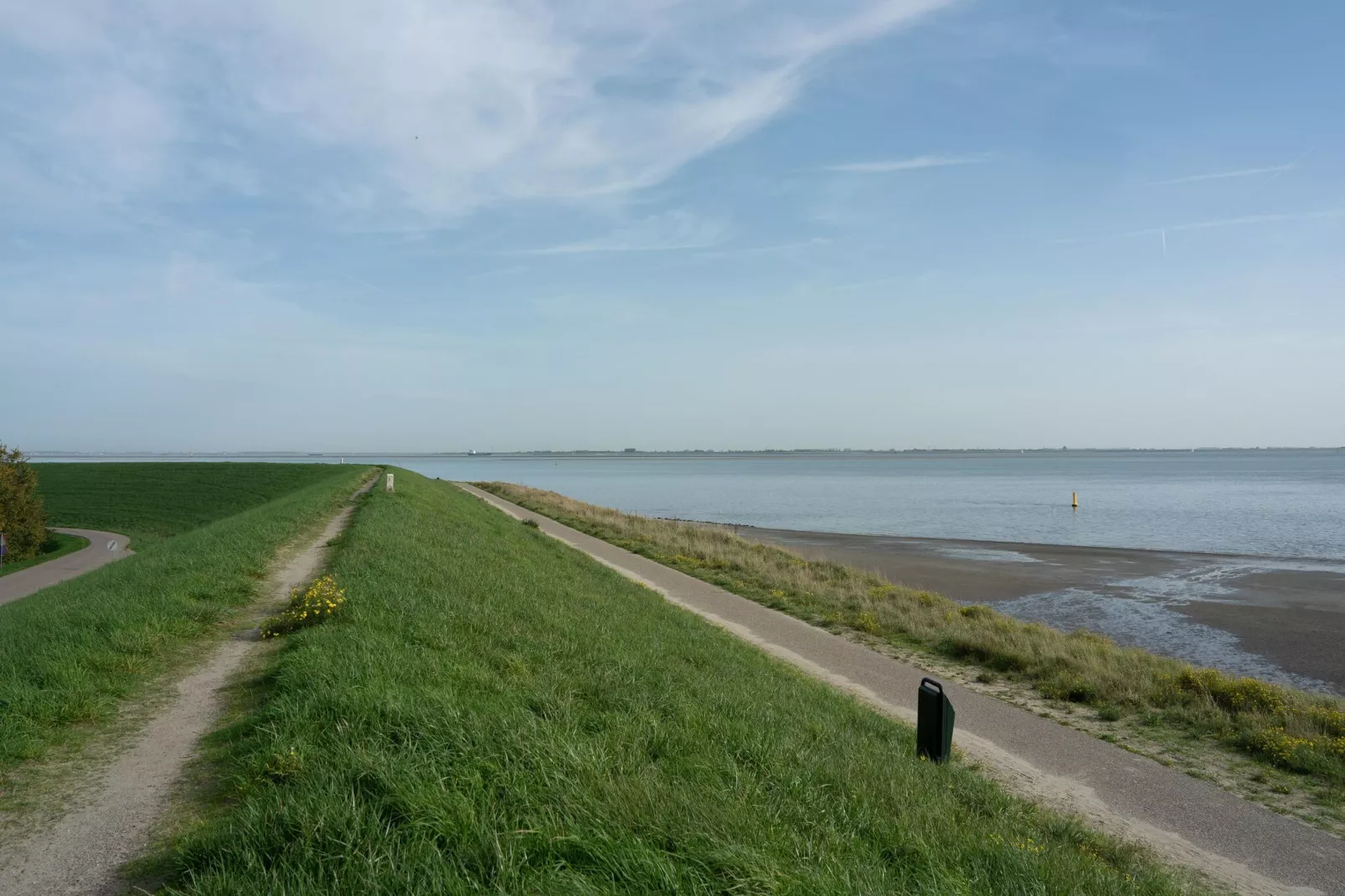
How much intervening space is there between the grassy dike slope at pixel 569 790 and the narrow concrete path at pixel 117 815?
31cm

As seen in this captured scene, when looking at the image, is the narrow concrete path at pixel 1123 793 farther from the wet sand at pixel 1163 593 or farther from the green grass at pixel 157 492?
the green grass at pixel 157 492

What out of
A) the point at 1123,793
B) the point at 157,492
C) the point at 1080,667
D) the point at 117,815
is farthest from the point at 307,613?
the point at 157,492

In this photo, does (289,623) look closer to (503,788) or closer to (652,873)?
(503,788)

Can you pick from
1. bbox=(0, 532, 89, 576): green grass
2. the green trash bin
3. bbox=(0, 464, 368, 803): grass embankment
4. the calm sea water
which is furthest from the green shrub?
the calm sea water

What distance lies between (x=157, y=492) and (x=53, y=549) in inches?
820

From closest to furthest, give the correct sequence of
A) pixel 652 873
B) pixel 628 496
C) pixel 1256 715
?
pixel 652 873
pixel 1256 715
pixel 628 496

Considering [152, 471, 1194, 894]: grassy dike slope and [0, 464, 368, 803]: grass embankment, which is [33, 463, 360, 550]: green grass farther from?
[152, 471, 1194, 894]: grassy dike slope

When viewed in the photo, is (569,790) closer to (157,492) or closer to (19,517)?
(19,517)

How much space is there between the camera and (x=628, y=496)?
8775cm

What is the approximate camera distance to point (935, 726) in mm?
7812

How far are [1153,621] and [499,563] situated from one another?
17.5m

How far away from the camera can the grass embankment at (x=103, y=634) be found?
6.11 meters

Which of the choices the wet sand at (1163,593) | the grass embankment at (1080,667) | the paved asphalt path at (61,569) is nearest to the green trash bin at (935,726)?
the grass embankment at (1080,667)

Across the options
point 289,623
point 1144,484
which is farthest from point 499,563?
point 1144,484
